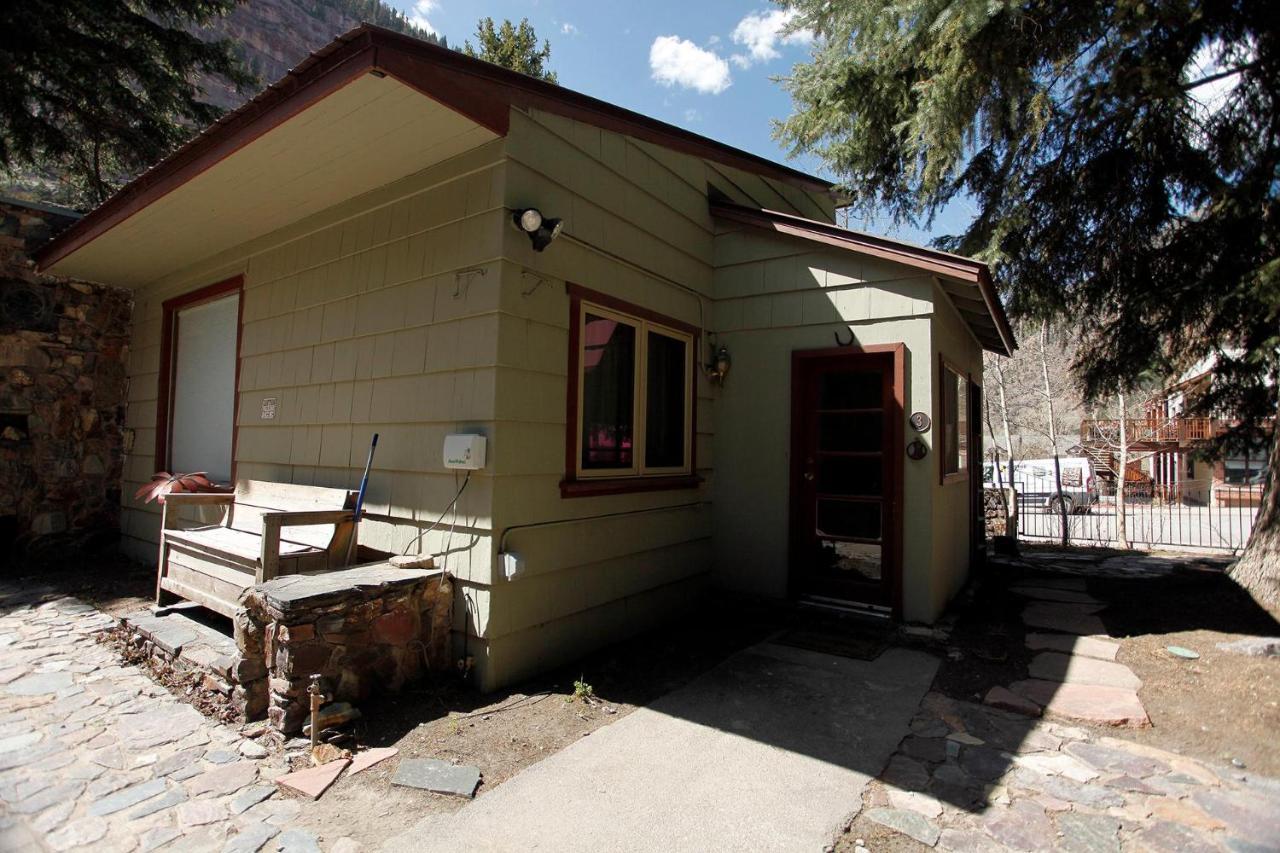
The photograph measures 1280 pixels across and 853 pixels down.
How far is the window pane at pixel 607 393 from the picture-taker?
3959 mm

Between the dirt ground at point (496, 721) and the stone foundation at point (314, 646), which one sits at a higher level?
the stone foundation at point (314, 646)

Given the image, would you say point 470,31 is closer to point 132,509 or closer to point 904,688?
point 132,509

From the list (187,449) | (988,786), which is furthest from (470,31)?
(988,786)

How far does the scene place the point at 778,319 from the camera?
16.1 ft

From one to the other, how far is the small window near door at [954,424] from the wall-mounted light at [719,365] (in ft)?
5.36

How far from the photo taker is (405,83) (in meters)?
2.63

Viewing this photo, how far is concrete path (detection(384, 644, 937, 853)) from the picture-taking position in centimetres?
210

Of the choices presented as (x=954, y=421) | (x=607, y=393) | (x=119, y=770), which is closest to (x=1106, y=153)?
(x=954, y=421)

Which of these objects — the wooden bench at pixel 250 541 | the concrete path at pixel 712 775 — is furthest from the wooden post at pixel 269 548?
the concrete path at pixel 712 775

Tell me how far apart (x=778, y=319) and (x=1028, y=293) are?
3.77m

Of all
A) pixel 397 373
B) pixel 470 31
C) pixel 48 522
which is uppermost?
pixel 470 31

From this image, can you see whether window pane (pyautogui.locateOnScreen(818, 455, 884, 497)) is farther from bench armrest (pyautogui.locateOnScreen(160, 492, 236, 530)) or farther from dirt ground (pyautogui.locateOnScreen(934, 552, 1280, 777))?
bench armrest (pyautogui.locateOnScreen(160, 492, 236, 530))

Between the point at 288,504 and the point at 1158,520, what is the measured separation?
17055mm

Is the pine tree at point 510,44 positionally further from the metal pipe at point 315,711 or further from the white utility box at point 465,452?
the metal pipe at point 315,711
